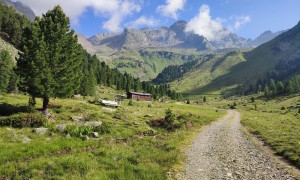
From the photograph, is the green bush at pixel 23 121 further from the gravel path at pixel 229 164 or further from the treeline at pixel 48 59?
the gravel path at pixel 229 164

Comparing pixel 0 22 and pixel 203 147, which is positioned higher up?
pixel 0 22

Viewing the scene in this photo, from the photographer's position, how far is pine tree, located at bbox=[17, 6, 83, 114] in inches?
1296

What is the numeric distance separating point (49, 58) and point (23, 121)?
427 inches

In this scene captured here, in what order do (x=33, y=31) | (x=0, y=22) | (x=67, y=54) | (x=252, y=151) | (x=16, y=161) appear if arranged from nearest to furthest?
(x=16, y=161), (x=252, y=151), (x=33, y=31), (x=67, y=54), (x=0, y=22)

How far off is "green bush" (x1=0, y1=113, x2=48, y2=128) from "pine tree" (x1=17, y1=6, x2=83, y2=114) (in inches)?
238

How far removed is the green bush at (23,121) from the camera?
26594 millimetres

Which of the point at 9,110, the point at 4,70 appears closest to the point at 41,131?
the point at 9,110

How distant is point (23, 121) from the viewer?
26.8 m

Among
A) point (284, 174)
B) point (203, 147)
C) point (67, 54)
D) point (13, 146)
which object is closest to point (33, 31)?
point (67, 54)

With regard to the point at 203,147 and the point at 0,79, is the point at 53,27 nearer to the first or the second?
the point at 203,147

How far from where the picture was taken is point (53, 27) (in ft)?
115

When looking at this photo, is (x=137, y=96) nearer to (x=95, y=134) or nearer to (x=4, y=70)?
(x=4, y=70)

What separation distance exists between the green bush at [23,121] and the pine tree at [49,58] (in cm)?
606

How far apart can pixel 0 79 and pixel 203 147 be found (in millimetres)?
88809
